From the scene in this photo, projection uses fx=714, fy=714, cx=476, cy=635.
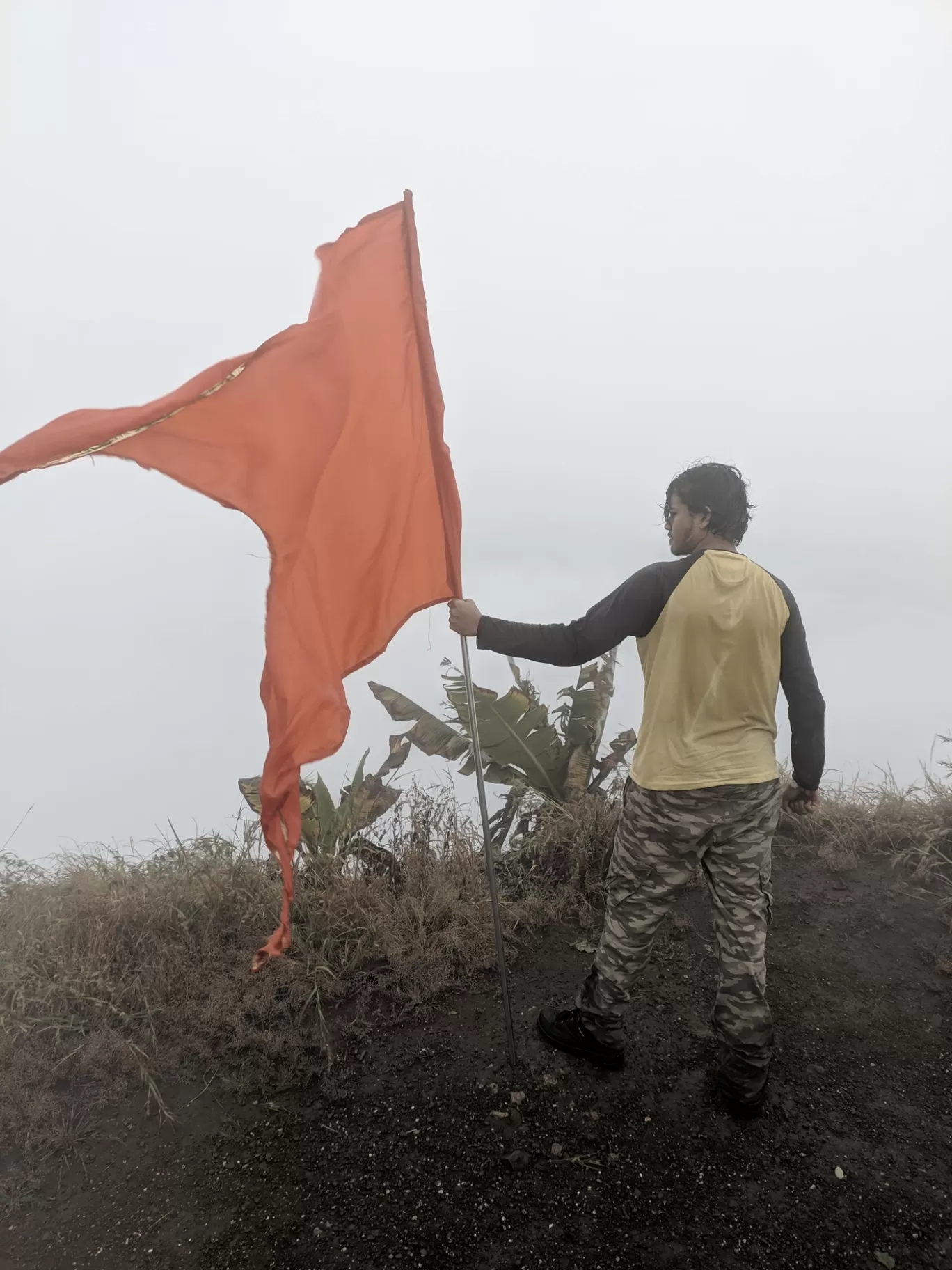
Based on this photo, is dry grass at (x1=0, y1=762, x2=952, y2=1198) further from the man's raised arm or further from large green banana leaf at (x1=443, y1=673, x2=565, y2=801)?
the man's raised arm

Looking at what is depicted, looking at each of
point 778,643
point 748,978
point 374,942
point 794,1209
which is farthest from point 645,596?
point 374,942

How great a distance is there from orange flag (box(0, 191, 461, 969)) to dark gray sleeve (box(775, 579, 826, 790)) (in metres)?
1.33

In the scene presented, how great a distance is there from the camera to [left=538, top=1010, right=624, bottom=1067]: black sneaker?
3.06m

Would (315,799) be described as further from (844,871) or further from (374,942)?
(844,871)

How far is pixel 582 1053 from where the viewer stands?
314 centimetres

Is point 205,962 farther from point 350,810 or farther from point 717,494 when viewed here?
point 717,494

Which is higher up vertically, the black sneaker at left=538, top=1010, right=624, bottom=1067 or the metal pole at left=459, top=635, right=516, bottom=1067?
the metal pole at left=459, top=635, right=516, bottom=1067

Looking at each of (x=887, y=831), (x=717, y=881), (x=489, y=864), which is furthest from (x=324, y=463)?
(x=887, y=831)

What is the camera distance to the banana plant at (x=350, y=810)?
4699mm

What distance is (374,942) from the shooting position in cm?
391

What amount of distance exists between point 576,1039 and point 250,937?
1.93 metres

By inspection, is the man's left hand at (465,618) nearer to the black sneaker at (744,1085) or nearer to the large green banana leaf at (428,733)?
the black sneaker at (744,1085)

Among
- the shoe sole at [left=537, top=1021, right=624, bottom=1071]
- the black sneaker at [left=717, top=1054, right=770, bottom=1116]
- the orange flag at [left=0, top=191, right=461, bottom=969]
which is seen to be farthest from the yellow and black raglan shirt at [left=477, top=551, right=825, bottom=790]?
the shoe sole at [left=537, top=1021, right=624, bottom=1071]

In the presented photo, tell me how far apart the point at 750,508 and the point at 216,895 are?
361 cm
